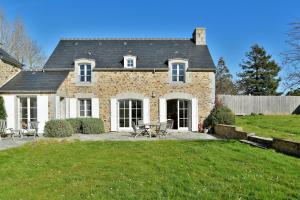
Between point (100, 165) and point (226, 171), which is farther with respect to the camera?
point (100, 165)

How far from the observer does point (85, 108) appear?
19.0m

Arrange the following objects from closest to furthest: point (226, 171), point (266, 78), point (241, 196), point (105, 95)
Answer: point (241, 196) → point (226, 171) → point (105, 95) → point (266, 78)

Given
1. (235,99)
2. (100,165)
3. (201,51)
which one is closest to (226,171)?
(100,165)

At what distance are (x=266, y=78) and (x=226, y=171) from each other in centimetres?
3854

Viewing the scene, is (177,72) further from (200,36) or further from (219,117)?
(219,117)

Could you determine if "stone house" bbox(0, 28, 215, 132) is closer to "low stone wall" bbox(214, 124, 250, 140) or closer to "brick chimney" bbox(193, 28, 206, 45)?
"low stone wall" bbox(214, 124, 250, 140)

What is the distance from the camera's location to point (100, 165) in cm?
800

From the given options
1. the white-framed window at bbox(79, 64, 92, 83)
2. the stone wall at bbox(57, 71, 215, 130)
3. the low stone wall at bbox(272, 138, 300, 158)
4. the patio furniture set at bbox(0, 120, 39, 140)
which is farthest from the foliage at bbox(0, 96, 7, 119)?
the low stone wall at bbox(272, 138, 300, 158)

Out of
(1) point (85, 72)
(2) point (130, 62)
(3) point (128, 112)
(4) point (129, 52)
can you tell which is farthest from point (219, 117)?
(1) point (85, 72)

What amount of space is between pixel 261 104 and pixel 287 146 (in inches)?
899

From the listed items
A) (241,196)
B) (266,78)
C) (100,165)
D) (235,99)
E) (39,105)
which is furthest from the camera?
(266,78)

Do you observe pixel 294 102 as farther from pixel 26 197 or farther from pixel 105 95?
pixel 26 197

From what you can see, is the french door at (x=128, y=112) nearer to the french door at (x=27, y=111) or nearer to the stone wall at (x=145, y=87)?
the stone wall at (x=145, y=87)

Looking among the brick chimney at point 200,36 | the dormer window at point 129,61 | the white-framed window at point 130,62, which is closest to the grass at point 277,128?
the brick chimney at point 200,36
